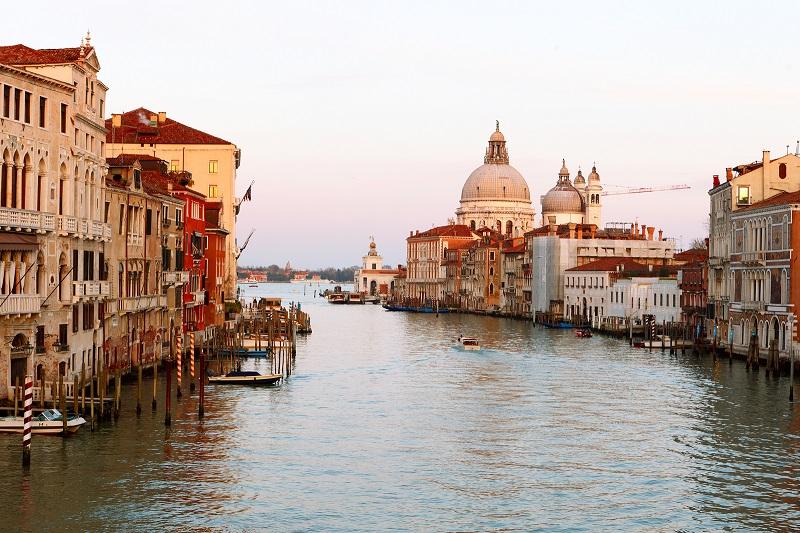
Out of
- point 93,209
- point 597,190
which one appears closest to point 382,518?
point 93,209

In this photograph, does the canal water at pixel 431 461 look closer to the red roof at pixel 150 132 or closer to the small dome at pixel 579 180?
the red roof at pixel 150 132

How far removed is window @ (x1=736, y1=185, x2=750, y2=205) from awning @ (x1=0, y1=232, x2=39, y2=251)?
92.3ft

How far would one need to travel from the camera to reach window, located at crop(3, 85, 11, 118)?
81.6ft

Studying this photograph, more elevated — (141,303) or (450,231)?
(450,231)

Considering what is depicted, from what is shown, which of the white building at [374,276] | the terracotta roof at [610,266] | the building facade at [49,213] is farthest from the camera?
the white building at [374,276]

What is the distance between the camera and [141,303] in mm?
35688

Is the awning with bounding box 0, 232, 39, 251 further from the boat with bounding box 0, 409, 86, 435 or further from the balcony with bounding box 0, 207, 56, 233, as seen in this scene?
the boat with bounding box 0, 409, 86, 435

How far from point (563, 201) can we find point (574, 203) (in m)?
1.17

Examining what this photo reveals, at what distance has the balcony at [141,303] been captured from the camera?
3384 centimetres

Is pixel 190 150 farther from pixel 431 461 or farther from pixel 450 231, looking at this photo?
pixel 450 231

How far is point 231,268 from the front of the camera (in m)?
61.4

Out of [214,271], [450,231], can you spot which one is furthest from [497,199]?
[214,271]

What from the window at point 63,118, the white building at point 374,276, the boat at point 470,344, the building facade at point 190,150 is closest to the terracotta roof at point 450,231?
the white building at point 374,276

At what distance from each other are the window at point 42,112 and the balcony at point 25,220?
1887 mm
